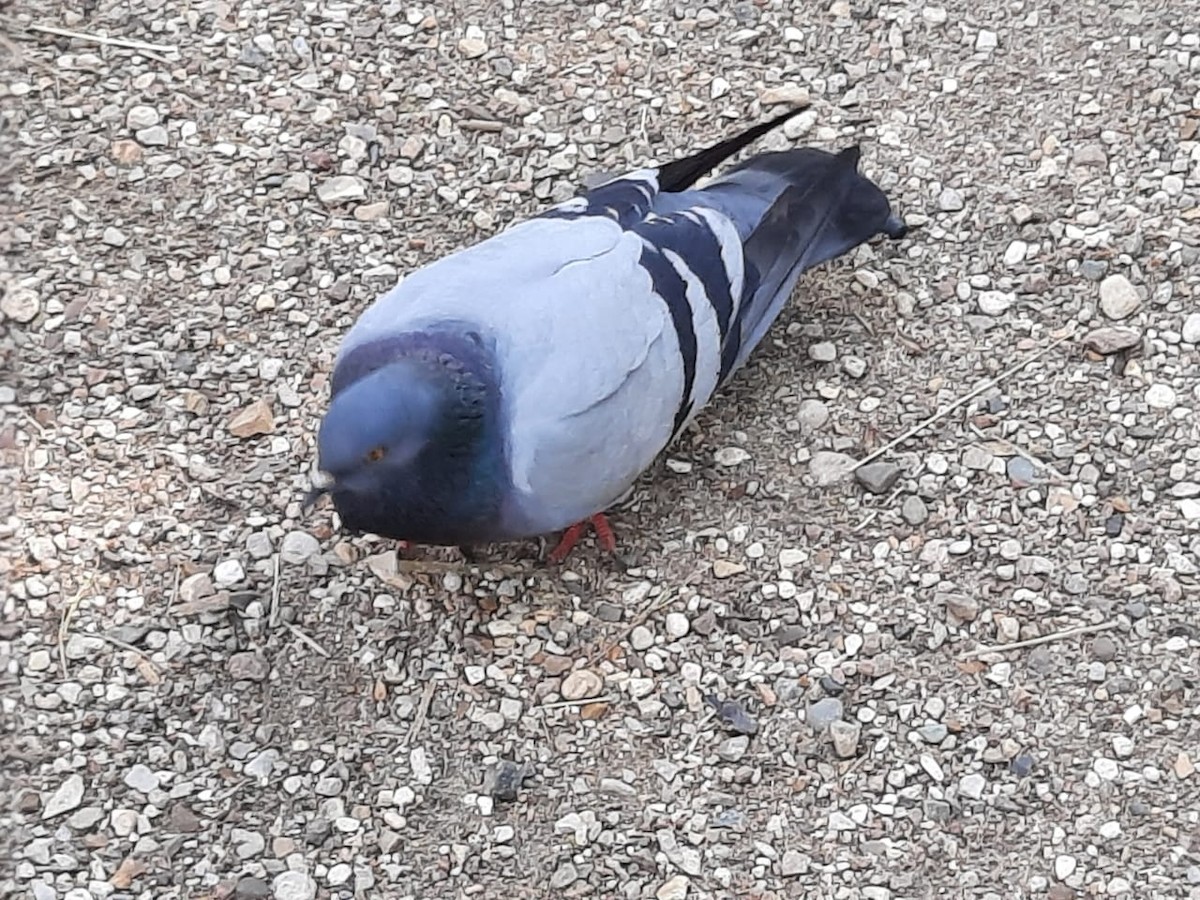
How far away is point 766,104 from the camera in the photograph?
461cm

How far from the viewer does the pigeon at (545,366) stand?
3.29 metres

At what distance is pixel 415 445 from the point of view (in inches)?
129

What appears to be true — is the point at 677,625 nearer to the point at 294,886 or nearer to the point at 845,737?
the point at 845,737

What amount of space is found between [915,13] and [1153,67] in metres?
0.72

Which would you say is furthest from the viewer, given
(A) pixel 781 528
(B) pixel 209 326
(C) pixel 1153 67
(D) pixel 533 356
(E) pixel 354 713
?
(C) pixel 1153 67

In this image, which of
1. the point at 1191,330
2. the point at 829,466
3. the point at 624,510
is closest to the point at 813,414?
the point at 829,466

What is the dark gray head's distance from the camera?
3238mm

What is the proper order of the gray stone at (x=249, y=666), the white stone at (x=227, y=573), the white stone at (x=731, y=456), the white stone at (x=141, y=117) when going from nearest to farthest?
the gray stone at (x=249, y=666) < the white stone at (x=227, y=573) < the white stone at (x=731, y=456) < the white stone at (x=141, y=117)

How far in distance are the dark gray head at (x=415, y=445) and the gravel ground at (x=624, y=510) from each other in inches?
17.8

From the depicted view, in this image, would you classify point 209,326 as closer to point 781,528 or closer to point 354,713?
point 354,713

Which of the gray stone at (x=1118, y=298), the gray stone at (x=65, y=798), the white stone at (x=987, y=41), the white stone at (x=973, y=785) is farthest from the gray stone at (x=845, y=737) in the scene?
the white stone at (x=987, y=41)

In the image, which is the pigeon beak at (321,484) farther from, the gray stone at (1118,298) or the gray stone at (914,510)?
the gray stone at (1118,298)

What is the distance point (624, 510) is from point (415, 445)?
2.68 ft

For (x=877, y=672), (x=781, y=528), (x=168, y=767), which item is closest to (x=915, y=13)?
(x=781, y=528)
